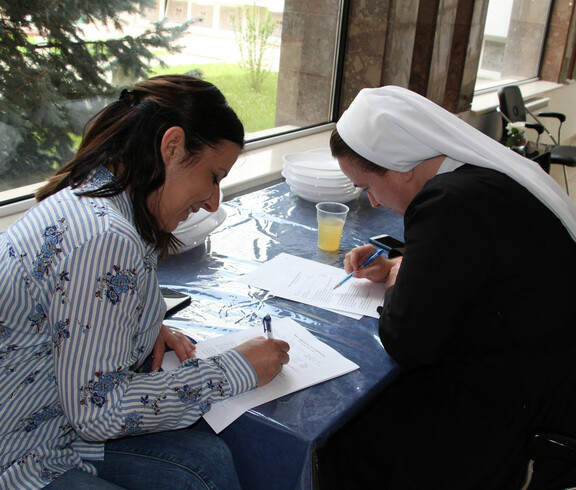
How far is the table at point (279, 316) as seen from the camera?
3.37 ft

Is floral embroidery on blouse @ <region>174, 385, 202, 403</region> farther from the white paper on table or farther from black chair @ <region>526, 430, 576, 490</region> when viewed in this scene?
black chair @ <region>526, 430, 576, 490</region>

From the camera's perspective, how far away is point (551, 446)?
1143mm

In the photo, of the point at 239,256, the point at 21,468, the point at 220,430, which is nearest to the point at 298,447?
the point at 220,430

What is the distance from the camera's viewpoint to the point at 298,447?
993 millimetres

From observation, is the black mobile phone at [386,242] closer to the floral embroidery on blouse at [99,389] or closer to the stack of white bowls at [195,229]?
the stack of white bowls at [195,229]

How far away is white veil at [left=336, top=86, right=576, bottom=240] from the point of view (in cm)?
126

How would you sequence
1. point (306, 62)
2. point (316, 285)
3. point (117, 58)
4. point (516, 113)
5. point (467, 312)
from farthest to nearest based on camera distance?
point (516, 113)
point (306, 62)
point (117, 58)
point (316, 285)
point (467, 312)

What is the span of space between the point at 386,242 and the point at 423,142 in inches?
24.0

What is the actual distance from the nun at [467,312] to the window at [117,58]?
859 millimetres

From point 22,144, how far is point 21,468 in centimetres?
142

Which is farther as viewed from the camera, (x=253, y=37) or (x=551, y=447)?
(x=253, y=37)

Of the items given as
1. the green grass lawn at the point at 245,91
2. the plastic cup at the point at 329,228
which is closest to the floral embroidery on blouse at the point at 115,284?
the plastic cup at the point at 329,228

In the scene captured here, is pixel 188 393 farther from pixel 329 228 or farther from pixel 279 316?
pixel 329 228

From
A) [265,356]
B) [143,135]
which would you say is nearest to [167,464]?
[265,356]
